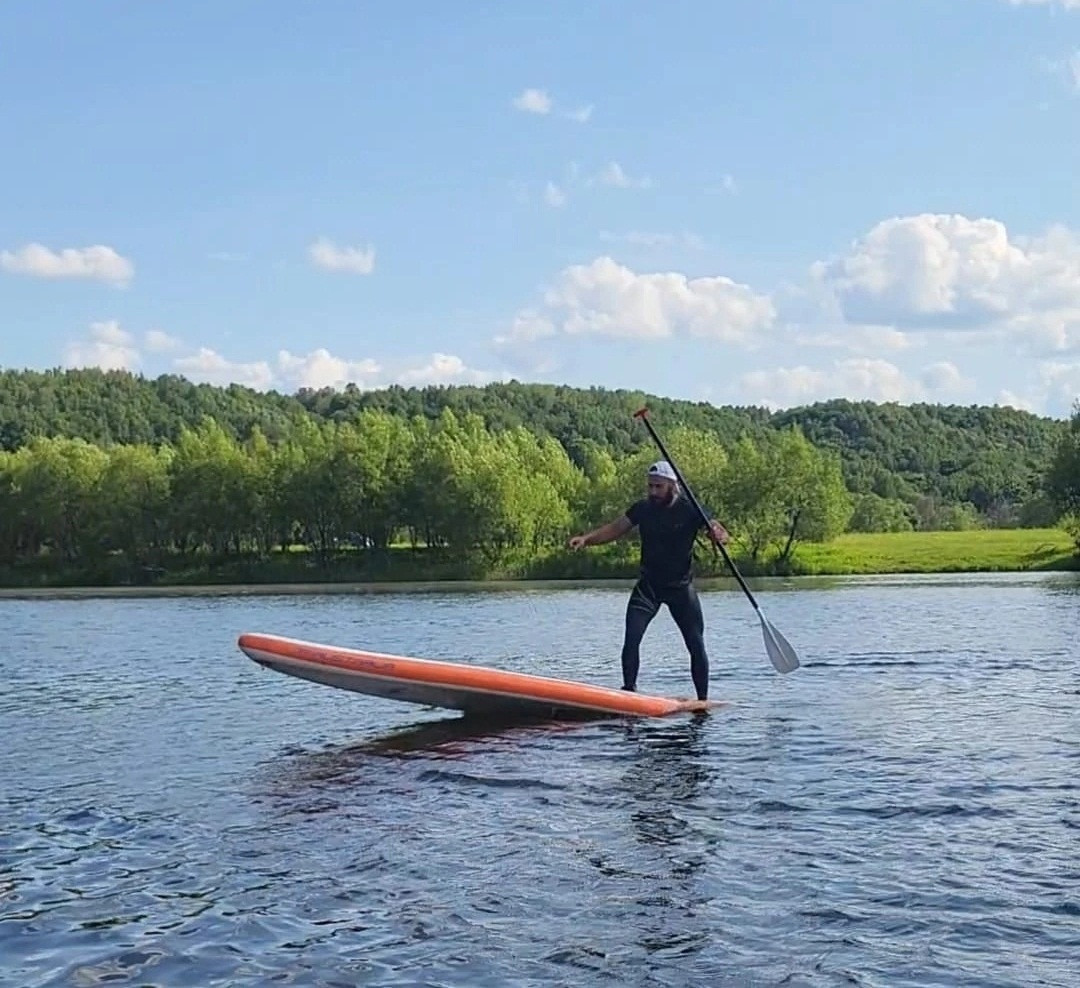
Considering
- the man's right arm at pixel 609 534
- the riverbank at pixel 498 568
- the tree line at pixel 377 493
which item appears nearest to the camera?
the man's right arm at pixel 609 534

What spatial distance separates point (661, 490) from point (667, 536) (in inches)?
23.0

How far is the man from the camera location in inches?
681

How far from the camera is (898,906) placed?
28.4 ft

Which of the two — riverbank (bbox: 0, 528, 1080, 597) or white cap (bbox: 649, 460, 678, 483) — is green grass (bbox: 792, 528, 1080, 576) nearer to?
riverbank (bbox: 0, 528, 1080, 597)

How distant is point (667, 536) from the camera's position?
1733 cm

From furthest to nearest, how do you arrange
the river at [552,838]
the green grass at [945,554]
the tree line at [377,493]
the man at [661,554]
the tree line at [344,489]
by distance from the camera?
the tree line at [344,489], the tree line at [377,493], the green grass at [945,554], the man at [661,554], the river at [552,838]

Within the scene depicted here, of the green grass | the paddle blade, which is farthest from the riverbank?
the paddle blade

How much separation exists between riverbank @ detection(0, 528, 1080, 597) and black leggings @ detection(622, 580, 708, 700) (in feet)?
214

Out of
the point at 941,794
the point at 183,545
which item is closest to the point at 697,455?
the point at 183,545

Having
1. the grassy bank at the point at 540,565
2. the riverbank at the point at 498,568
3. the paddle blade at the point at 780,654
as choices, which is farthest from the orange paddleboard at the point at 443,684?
the grassy bank at the point at 540,565

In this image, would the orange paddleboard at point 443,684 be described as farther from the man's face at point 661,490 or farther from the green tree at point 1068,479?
the green tree at point 1068,479

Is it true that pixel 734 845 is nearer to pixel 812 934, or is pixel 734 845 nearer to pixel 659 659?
pixel 812 934

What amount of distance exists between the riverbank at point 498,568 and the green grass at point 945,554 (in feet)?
0.24

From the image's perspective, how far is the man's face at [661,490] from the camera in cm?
1711
